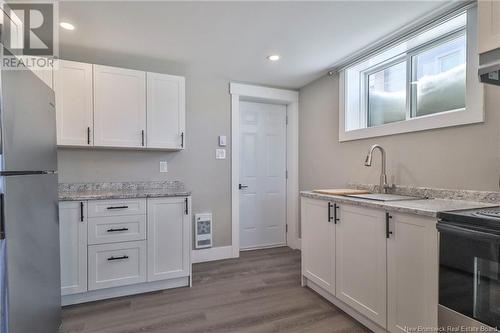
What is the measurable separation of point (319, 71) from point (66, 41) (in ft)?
8.45

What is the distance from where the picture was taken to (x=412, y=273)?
1.53 metres

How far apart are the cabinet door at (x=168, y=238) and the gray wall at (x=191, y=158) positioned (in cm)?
65

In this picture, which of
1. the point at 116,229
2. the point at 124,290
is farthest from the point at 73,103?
the point at 124,290

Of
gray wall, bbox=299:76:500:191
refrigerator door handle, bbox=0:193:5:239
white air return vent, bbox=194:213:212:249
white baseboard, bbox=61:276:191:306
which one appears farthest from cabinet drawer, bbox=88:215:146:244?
gray wall, bbox=299:76:500:191

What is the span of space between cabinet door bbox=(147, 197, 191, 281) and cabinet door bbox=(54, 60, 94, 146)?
3.05ft

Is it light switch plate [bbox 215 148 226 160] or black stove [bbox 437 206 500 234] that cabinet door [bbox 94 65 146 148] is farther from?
black stove [bbox 437 206 500 234]

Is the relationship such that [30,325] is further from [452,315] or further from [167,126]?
[452,315]

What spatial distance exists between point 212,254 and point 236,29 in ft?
8.31

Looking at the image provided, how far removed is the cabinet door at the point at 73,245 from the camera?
2.16 meters

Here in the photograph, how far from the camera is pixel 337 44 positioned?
240 cm

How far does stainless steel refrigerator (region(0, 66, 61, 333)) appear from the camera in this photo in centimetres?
114

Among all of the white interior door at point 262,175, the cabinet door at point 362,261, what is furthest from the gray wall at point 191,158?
the cabinet door at point 362,261

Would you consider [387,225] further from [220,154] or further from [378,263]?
[220,154]

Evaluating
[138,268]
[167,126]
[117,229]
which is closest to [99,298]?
[138,268]
